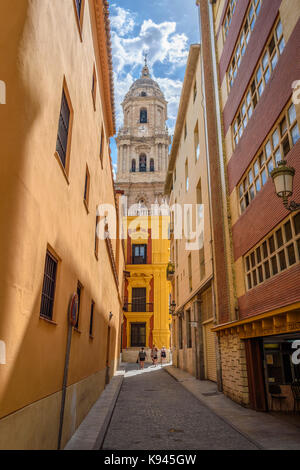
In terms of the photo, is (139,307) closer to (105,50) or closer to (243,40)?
(105,50)

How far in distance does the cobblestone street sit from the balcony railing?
27.1 m

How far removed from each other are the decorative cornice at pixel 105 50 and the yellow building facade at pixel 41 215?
2.25 m

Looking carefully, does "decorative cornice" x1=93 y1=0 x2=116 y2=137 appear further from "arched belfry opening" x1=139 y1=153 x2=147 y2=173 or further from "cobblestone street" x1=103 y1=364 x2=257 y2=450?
"arched belfry opening" x1=139 y1=153 x2=147 y2=173

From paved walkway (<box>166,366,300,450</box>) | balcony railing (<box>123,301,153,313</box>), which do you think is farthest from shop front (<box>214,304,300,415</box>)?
balcony railing (<box>123,301,153,313</box>)

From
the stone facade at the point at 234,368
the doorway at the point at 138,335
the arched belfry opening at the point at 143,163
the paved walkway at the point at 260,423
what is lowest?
the paved walkway at the point at 260,423

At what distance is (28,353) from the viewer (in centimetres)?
461

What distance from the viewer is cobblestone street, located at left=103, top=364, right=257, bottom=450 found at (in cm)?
723

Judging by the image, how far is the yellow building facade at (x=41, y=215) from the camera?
3.95 meters

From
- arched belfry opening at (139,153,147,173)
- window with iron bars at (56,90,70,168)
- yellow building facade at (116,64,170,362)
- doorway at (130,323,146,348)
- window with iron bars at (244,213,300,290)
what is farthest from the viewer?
arched belfry opening at (139,153,147,173)

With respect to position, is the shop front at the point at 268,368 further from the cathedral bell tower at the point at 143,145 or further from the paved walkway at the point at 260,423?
the cathedral bell tower at the point at 143,145

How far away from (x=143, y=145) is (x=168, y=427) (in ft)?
184

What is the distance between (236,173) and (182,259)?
44.9ft

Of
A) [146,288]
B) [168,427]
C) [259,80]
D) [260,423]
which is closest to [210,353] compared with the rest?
[260,423]

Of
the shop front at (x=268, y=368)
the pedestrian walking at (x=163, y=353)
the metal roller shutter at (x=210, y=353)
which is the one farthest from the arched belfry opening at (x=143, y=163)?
the shop front at (x=268, y=368)
